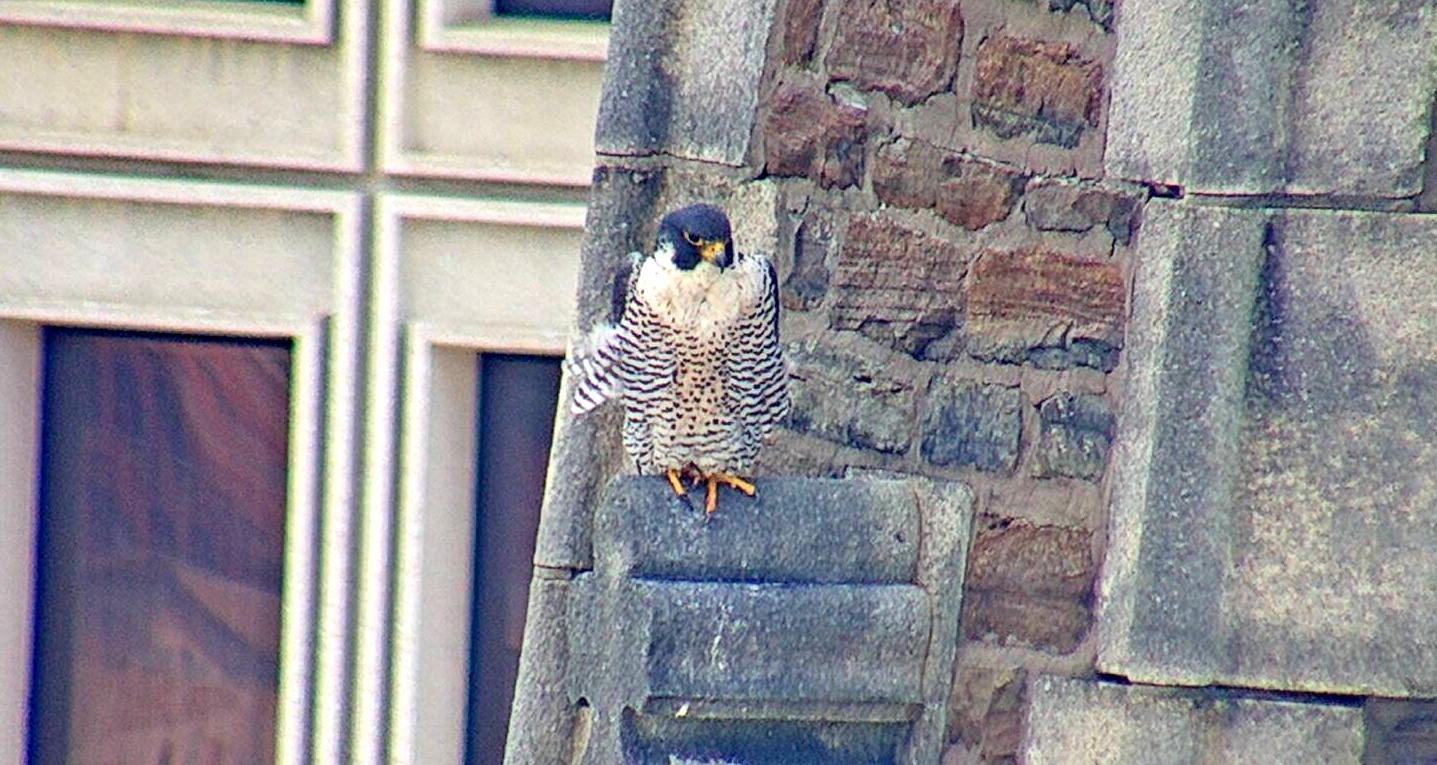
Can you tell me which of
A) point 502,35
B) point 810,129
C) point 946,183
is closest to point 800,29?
point 810,129

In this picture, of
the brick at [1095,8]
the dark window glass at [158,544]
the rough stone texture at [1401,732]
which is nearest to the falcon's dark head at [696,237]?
the brick at [1095,8]

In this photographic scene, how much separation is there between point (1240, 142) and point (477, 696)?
312 centimetres

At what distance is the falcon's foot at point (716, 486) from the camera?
2728mm

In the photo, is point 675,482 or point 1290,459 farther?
point 675,482

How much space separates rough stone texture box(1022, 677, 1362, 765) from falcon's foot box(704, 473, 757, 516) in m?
0.41

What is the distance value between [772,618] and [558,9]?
2747 mm

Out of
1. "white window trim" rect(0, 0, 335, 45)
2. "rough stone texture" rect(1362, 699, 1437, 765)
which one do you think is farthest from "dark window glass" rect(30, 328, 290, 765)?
"rough stone texture" rect(1362, 699, 1437, 765)

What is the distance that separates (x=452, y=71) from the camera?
5020 mm

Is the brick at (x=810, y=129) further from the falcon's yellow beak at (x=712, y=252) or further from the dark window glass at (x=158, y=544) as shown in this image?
the dark window glass at (x=158, y=544)

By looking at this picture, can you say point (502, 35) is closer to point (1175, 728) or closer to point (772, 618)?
point (772, 618)

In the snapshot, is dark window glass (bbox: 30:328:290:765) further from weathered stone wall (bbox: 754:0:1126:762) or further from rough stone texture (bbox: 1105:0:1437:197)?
rough stone texture (bbox: 1105:0:1437:197)

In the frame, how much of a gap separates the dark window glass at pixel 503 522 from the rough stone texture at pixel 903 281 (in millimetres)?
2446

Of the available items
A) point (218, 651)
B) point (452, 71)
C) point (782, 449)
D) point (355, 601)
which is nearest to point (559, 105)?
point (452, 71)

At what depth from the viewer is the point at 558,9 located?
16.6 feet
